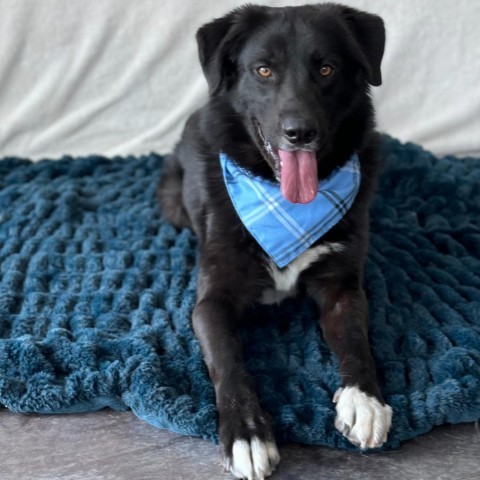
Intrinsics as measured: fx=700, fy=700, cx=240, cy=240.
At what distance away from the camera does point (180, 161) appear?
2.71m

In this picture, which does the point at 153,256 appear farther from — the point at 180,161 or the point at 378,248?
the point at 378,248

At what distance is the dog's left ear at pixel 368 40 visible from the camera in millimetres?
2014

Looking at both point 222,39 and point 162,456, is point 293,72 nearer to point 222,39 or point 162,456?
point 222,39

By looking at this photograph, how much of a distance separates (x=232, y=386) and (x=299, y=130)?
26.7 inches

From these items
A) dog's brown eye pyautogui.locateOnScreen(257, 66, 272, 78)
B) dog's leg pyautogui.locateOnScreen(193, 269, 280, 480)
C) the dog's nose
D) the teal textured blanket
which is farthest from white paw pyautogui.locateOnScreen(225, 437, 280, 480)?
dog's brown eye pyautogui.locateOnScreen(257, 66, 272, 78)

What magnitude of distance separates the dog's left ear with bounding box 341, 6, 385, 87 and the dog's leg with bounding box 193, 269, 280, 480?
706 mm

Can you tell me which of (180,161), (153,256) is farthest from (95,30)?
(153,256)

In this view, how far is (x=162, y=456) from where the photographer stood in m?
1.72

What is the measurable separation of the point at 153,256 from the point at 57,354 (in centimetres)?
64

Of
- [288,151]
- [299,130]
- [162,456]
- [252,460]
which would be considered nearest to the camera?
[252,460]

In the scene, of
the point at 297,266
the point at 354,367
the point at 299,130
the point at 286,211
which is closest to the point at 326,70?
the point at 299,130

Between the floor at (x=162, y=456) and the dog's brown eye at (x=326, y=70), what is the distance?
1.00m

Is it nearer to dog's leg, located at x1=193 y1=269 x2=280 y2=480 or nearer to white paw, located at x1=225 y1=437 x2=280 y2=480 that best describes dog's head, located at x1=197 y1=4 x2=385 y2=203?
dog's leg, located at x1=193 y1=269 x2=280 y2=480

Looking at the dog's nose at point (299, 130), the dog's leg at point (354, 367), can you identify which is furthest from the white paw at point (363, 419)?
the dog's nose at point (299, 130)
